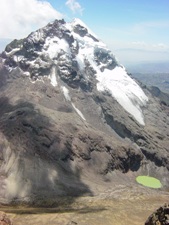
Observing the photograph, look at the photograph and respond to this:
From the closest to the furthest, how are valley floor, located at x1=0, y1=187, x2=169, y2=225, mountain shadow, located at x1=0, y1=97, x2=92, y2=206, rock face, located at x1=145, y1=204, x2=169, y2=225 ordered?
rock face, located at x1=145, y1=204, x2=169, y2=225, valley floor, located at x1=0, y1=187, x2=169, y2=225, mountain shadow, located at x1=0, y1=97, x2=92, y2=206

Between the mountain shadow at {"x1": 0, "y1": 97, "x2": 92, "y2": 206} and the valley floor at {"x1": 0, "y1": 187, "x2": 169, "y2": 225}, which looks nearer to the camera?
the valley floor at {"x1": 0, "y1": 187, "x2": 169, "y2": 225}

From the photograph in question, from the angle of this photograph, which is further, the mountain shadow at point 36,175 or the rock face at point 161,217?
the mountain shadow at point 36,175

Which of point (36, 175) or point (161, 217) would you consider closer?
point (161, 217)

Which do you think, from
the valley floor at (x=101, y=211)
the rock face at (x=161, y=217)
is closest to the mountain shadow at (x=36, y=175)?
the valley floor at (x=101, y=211)

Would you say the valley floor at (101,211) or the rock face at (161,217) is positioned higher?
the rock face at (161,217)

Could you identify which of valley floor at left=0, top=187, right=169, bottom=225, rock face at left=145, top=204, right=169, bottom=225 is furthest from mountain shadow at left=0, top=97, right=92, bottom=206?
rock face at left=145, top=204, right=169, bottom=225

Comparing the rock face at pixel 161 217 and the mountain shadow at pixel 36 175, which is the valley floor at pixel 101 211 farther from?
the rock face at pixel 161 217

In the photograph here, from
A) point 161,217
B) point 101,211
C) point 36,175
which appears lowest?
point 101,211

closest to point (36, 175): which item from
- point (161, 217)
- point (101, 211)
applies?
point (101, 211)

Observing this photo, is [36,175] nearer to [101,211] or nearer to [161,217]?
[101,211]

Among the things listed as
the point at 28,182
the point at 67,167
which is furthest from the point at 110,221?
the point at 67,167

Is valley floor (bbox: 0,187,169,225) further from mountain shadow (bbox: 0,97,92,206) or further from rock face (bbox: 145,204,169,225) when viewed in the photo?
rock face (bbox: 145,204,169,225)

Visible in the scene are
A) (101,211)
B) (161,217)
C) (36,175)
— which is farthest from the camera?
(36,175)
